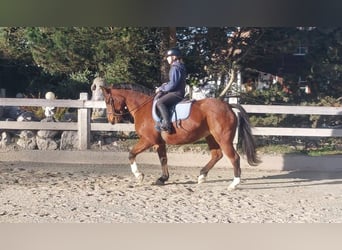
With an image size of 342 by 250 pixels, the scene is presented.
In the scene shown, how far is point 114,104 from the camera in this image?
835cm

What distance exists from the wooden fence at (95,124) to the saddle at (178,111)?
99.0 inches

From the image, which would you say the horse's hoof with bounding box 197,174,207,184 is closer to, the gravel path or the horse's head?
the gravel path

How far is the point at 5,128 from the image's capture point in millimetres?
10609

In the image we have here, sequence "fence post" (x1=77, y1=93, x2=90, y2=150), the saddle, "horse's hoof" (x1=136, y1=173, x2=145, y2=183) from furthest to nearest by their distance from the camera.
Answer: "fence post" (x1=77, y1=93, x2=90, y2=150)
"horse's hoof" (x1=136, y1=173, x2=145, y2=183)
the saddle

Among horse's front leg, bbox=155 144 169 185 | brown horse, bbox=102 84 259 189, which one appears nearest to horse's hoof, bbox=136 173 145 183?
brown horse, bbox=102 84 259 189

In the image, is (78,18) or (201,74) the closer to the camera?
(78,18)

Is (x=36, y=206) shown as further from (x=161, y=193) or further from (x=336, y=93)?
(x=336, y=93)

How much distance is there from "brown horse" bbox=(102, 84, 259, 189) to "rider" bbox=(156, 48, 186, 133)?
9.2 inches

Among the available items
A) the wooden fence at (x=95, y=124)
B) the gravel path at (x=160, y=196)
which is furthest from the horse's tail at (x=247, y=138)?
the wooden fence at (x=95, y=124)

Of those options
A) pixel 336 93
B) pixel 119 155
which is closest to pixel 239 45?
pixel 336 93

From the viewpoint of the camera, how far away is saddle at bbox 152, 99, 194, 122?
791 cm

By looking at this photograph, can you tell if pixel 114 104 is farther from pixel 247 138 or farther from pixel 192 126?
pixel 247 138

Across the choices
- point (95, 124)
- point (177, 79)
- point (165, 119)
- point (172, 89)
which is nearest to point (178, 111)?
point (165, 119)

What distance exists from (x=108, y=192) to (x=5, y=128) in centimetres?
421
